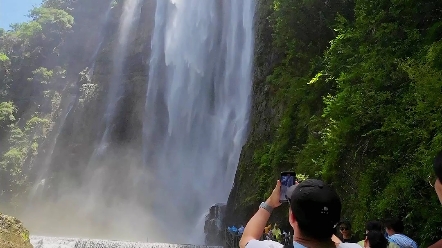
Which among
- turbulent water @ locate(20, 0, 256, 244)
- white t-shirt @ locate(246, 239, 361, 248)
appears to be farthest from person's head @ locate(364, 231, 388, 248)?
turbulent water @ locate(20, 0, 256, 244)

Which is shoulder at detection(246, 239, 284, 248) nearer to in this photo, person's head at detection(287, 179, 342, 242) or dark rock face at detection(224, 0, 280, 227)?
person's head at detection(287, 179, 342, 242)

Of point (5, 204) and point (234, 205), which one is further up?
point (5, 204)

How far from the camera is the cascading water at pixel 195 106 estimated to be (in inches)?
923

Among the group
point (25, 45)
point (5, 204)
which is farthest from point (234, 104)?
point (25, 45)

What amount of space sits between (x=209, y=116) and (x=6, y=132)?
20.5 meters

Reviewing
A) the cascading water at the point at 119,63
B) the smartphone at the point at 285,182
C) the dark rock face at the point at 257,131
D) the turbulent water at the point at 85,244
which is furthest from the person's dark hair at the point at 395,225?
the cascading water at the point at 119,63

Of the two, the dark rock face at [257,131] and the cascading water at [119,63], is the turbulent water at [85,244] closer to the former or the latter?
the dark rock face at [257,131]

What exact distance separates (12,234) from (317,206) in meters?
12.3

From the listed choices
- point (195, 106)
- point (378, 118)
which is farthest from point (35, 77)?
point (378, 118)

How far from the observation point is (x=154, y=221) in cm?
2606

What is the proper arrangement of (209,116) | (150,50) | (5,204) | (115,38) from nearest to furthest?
(209,116)
(5,204)
(150,50)
(115,38)

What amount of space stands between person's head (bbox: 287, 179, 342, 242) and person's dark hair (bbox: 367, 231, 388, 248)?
1.77 metres

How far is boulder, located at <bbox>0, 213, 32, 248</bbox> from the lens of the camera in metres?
11.1

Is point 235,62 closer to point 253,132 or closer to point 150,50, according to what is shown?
point 253,132
